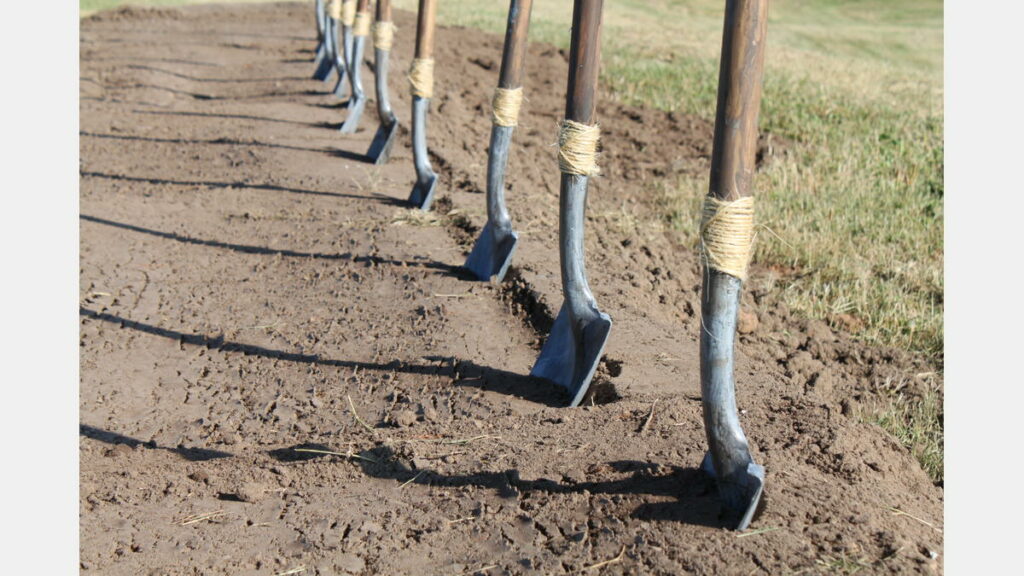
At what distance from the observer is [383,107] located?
26.9 feet

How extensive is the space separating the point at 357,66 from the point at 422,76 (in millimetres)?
2741

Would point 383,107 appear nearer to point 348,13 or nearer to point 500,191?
point 348,13

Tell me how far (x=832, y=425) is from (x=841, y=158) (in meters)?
5.37

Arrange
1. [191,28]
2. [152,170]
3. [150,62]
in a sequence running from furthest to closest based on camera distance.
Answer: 1. [191,28]
2. [150,62]
3. [152,170]

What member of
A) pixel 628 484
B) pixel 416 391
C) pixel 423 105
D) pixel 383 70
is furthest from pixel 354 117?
pixel 628 484

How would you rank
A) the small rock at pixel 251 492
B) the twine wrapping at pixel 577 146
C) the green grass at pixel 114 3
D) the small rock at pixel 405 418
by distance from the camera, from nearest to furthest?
the small rock at pixel 251 492 → the small rock at pixel 405 418 → the twine wrapping at pixel 577 146 → the green grass at pixel 114 3

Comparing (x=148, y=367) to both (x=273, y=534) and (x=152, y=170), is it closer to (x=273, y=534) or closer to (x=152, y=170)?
(x=273, y=534)

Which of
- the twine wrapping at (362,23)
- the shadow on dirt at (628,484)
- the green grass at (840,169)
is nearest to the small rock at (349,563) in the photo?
Result: the shadow on dirt at (628,484)

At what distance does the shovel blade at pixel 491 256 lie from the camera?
540cm

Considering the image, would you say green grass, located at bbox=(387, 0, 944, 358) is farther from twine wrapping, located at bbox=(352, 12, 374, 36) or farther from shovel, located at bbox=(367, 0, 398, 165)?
twine wrapping, located at bbox=(352, 12, 374, 36)

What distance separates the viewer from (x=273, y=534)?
3.19m

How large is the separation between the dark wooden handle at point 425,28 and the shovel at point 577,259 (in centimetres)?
264

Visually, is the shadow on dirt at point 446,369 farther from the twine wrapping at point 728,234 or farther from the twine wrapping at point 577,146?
the twine wrapping at point 728,234

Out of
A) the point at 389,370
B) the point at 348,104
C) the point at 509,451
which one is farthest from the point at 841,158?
the point at 509,451
